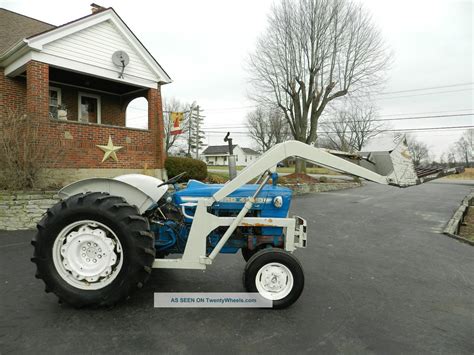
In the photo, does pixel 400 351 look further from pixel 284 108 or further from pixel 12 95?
pixel 284 108

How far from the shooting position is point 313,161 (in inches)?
Result: 117

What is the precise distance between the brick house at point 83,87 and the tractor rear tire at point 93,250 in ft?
17.0

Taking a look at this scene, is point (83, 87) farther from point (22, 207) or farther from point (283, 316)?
point (283, 316)

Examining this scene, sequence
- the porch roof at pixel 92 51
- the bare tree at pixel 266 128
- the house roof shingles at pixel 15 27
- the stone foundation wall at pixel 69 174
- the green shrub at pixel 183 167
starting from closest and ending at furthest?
1. the stone foundation wall at pixel 69 174
2. the porch roof at pixel 92 51
3. the house roof shingles at pixel 15 27
4. the green shrub at pixel 183 167
5. the bare tree at pixel 266 128

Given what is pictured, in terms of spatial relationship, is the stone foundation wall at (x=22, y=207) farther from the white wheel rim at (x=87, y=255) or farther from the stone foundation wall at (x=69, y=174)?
the white wheel rim at (x=87, y=255)

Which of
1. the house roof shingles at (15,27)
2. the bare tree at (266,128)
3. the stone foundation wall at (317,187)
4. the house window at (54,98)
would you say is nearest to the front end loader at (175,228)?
the house window at (54,98)

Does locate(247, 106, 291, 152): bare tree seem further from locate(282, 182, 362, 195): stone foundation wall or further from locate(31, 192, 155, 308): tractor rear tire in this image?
locate(31, 192, 155, 308): tractor rear tire

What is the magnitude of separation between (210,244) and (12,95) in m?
9.80

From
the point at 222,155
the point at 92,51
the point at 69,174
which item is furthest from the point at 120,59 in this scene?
the point at 222,155

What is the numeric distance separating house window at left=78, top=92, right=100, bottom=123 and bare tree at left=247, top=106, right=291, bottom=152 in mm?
30749

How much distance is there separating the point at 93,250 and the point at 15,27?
1239cm

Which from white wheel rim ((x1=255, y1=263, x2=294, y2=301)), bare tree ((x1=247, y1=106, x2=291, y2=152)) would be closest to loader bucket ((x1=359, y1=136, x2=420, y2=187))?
white wheel rim ((x1=255, y1=263, x2=294, y2=301))

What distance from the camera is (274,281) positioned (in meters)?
2.98

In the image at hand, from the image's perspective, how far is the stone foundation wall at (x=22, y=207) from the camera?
20.2ft
